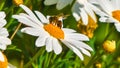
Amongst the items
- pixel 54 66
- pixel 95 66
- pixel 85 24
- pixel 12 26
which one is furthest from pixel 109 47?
pixel 95 66

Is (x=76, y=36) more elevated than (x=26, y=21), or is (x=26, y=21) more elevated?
(x=26, y=21)

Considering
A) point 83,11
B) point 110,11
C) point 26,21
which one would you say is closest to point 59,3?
point 83,11

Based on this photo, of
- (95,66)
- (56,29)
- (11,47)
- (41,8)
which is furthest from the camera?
(95,66)

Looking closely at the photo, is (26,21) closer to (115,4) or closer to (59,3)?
(59,3)

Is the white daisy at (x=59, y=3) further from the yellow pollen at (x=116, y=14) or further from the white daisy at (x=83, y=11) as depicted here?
the yellow pollen at (x=116, y=14)

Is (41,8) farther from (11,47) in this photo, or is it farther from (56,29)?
(56,29)

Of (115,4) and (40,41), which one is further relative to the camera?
(115,4)

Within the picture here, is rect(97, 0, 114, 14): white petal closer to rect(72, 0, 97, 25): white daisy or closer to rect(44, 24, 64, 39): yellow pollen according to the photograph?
rect(72, 0, 97, 25): white daisy

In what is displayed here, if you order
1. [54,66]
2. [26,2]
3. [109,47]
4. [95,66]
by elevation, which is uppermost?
[26,2]
